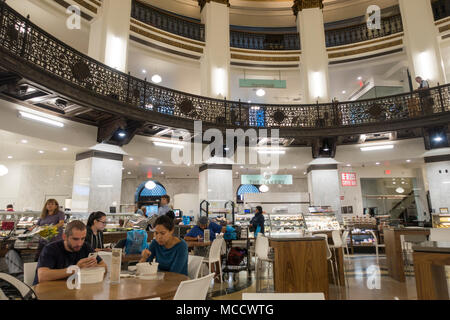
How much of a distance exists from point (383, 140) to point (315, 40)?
206 inches

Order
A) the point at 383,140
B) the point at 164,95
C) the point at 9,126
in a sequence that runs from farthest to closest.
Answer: the point at 383,140 < the point at 164,95 < the point at 9,126

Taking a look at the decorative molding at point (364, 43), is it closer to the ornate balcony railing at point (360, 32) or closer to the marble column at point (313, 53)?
the ornate balcony railing at point (360, 32)

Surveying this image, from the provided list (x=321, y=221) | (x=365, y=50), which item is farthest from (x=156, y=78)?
(x=321, y=221)

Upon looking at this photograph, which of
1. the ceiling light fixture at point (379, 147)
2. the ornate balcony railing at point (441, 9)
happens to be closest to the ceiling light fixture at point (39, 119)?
the ceiling light fixture at point (379, 147)

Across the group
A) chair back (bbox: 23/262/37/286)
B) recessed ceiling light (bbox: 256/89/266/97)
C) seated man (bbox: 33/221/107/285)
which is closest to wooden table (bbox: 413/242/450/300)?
seated man (bbox: 33/221/107/285)

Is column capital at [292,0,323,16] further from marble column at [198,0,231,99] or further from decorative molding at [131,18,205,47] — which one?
decorative molding at [131,18,205,47]

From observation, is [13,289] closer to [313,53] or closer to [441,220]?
[441,220]

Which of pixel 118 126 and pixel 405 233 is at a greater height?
pixel 118 126

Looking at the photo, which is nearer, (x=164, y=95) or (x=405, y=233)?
(x=405, y=233)

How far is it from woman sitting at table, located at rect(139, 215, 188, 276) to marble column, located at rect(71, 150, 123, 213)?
22.3 feet

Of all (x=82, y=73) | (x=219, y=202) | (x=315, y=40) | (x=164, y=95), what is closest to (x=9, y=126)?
(x=82, y=73)

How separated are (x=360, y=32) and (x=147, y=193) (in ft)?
50.4

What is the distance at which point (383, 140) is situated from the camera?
11898 mm
